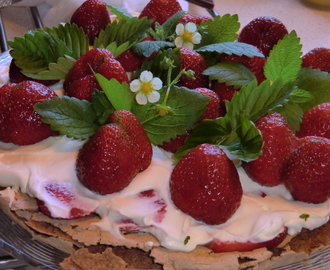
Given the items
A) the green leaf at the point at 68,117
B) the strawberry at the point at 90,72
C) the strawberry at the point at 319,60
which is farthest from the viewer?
the strawberry at the point at 319,60

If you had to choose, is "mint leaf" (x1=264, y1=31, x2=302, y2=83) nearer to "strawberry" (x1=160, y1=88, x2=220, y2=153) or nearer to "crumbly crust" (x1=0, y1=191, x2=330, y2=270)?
"strawberry" (x1=160, y1=88, x2=220, y2=153)

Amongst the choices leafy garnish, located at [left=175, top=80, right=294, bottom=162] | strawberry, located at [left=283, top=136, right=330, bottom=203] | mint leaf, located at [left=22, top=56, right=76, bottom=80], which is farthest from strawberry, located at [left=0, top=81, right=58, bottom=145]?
strawberry, located at [left=283, top=136, right=330, bottom=203]

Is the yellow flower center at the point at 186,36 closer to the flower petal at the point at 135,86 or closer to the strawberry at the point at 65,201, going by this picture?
the flower petal at the point at 135,86

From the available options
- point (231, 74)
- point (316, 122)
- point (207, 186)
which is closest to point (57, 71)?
point (231, 74)

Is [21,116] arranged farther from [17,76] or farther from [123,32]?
[123,32]

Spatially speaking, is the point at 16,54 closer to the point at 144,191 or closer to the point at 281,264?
the point at 144,191

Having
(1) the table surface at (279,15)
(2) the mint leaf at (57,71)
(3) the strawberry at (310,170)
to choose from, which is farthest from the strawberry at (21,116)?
(1) the table surface at (279,15)
